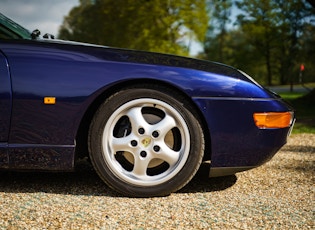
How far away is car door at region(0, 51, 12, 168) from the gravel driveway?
28cm

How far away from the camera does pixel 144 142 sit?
2551mm

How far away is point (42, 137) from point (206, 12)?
64.2 feet

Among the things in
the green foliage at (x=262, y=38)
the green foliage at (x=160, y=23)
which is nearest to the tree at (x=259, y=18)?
the green foliage at (x=262, y=38)

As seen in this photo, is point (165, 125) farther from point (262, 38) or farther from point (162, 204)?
point (262, 38)

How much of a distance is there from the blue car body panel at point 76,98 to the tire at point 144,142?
9cm

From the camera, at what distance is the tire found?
2521 mm

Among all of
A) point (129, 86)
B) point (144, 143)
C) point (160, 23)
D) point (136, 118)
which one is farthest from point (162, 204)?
point (160, 23)

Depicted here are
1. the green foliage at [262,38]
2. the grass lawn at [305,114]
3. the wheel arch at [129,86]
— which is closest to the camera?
the wheel arch at [129,86]

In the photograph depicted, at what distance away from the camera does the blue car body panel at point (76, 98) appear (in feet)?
8.09

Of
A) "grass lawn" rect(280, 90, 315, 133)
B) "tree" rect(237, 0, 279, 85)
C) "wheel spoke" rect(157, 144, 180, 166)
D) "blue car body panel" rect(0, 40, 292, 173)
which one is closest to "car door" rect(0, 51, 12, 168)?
"blue car body panel" rect(0, 40, 292, 173)

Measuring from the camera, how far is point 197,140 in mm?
2525

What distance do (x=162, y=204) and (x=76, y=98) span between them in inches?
32.8

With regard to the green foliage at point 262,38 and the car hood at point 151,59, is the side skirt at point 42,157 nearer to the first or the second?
the car hood at point 151,59

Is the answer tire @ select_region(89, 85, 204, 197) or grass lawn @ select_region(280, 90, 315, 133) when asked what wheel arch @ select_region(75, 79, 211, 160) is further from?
grass lawn @ select_region(280, 90, 315, 133)
